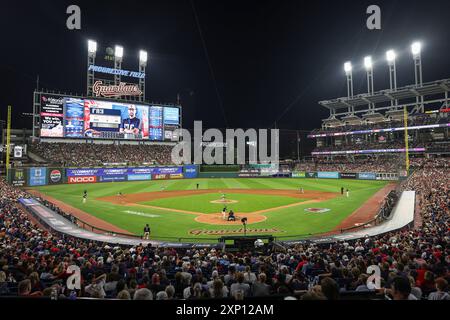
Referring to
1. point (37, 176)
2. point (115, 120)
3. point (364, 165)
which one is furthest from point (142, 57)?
point (364, 165)

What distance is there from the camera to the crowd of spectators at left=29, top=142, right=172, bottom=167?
Answer: 211 feet

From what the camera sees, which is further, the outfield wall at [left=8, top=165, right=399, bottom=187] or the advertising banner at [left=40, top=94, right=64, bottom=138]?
the advertising banner at [left=40, top=94, right=64, bottom=138]

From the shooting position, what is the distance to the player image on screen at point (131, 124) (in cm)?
6769

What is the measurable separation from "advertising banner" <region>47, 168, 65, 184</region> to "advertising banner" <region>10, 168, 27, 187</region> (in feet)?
14.2

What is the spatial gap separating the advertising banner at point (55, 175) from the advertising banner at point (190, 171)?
90.6 ft

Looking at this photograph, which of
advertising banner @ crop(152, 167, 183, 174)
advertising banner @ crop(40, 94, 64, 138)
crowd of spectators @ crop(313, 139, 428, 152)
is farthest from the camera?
crowd of spectators @ crop(313, 139, 428, 152)

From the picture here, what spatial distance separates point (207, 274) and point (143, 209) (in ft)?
76.8

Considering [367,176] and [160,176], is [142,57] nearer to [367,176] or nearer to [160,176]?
[160,176]

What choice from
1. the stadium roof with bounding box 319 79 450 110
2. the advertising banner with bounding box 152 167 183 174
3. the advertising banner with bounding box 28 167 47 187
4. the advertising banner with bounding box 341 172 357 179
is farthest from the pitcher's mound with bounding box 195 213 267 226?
the stadium roof with bounding box 319 79 450 110

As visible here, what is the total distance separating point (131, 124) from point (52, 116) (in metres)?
16.0

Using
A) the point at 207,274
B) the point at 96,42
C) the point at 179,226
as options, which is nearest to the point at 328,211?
the point at 179,226

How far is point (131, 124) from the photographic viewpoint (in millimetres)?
68750

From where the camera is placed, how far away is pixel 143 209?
31062 millimetres

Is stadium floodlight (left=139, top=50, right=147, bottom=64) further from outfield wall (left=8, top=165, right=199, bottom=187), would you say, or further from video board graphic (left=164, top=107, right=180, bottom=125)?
outfield wall (left=8, top=165, right=199, bottom=187)
